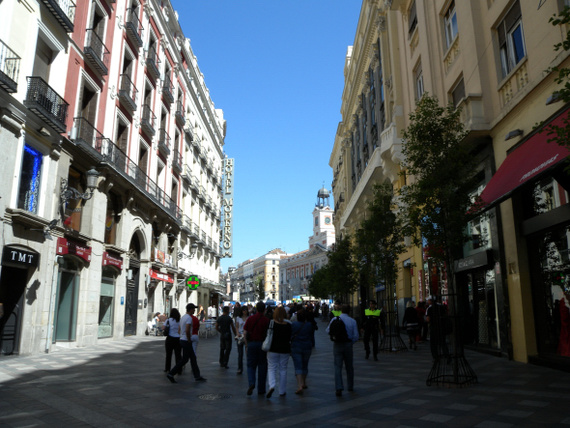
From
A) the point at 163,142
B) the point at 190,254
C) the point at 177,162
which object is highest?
the point at 163,142

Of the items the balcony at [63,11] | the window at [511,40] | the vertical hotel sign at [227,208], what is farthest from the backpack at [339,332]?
the vertical hotel sign at [227,208]

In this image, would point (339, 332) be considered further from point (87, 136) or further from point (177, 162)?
point (177, 162)

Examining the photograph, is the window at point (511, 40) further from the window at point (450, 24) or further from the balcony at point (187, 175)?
the balcony at point (187, 175)

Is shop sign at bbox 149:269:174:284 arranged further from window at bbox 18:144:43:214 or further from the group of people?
the group of people

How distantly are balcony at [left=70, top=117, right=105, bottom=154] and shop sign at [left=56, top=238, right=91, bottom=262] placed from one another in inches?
146

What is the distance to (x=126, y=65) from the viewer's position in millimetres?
22812

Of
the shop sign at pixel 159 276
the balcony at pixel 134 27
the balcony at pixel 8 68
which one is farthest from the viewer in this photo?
the shop sign at pixel 159 276

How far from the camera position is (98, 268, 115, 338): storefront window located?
64.0 ft

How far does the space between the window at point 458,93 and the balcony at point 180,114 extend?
19.4 m

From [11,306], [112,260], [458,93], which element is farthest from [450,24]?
[11,306]

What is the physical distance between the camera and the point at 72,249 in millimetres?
16234

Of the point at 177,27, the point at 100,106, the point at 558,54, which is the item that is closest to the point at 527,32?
the point at 558,54

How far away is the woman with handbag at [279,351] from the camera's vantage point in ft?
26.2

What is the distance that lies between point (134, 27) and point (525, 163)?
65.4 feet
